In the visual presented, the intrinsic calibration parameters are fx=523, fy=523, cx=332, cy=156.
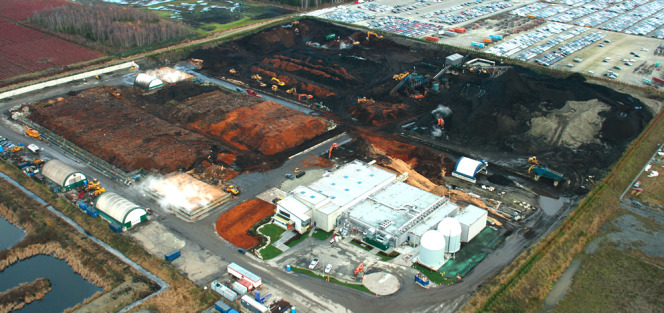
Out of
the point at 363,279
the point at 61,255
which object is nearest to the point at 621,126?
the point at 363,279

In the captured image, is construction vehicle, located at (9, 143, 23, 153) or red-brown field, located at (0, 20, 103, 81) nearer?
construction vehicle, located at (9, 143, 23, 153)

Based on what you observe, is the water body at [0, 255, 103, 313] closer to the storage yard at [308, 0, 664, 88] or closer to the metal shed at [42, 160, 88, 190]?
the metal shed at [42, 160, 88, 190]

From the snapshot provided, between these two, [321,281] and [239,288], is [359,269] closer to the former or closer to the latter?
[321,281]

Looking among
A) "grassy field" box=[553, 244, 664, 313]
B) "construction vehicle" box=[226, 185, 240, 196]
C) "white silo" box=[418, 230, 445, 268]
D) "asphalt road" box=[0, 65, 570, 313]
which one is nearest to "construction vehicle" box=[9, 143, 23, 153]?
"asphalt road" box=[0, 65, 570, 313]

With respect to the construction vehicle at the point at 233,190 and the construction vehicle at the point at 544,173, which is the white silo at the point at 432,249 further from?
the construction vehicle at the point at 233,190

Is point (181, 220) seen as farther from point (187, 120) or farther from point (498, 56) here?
point (498, 56)

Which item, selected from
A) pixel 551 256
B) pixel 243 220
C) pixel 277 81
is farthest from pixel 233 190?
pixel 277 81

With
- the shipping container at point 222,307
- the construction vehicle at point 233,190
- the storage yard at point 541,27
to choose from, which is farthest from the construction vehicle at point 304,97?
the shipping container at point 222,307
